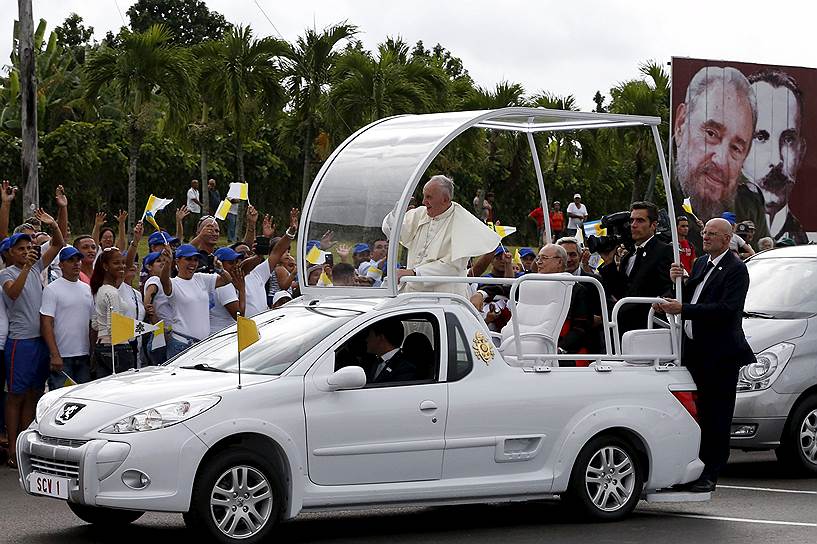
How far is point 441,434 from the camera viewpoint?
8938 mm

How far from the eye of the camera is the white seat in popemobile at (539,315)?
1023 cm

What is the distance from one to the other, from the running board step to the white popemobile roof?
2096 millimetres

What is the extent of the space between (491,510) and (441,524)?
873 mm

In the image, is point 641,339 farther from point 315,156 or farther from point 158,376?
point 315,156

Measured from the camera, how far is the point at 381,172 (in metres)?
10.1

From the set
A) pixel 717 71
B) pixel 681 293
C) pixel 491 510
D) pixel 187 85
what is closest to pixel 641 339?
pixel 681 293

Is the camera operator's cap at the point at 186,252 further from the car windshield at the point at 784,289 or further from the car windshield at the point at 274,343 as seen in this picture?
the car windshield at the point at 784,289

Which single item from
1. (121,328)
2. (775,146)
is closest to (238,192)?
(121,328)

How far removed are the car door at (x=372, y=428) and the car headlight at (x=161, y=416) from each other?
26.8 inches

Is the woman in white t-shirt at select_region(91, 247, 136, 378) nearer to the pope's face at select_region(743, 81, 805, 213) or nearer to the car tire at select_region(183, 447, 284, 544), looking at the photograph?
the car tire at select_region(183, 447, 284, 544)

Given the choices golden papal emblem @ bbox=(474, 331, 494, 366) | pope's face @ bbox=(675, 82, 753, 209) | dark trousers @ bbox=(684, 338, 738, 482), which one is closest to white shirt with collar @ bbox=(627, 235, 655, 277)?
dark trousers @ bbox=(684, 338, 738, 482)

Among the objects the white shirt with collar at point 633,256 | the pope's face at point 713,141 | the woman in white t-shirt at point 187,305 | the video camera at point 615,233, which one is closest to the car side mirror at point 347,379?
the white shirt with collar at point 633,256

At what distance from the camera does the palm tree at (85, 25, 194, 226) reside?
94.2 feet

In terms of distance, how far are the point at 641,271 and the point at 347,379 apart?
3.55m
